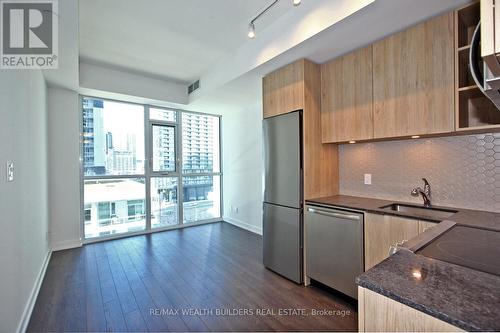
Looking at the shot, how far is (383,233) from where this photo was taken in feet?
6.49

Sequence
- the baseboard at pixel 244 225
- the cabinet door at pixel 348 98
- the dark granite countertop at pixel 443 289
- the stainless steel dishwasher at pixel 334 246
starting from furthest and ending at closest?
the baseboard at pixel 244 225 < the cabinet door at pixel 348 98 < the stainless steel dishwasher at pixel 334 246 < the dark granite countertop at pixel 443 289

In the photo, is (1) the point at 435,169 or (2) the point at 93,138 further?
(2) the point at 93,138

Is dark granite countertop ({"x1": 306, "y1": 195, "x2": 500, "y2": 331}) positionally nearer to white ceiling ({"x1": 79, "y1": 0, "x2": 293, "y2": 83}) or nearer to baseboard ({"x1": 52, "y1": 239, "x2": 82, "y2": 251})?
white ceiling ({"x1": 79, "y1": 0, "x2": 293, "y2": 83})

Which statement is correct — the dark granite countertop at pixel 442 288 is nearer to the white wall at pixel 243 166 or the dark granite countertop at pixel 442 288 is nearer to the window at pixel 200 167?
the white wall at pixel 243 166

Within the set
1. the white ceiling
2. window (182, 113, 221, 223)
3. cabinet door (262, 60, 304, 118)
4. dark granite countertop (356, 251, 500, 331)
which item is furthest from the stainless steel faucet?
window (182, 113, 221, 223)

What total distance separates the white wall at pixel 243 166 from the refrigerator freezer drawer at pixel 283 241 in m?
1.42

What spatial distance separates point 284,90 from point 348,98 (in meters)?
0.71

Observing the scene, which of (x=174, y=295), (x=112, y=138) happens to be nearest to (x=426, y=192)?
(x=174, y=295)

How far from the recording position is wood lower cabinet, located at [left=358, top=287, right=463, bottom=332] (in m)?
0.65

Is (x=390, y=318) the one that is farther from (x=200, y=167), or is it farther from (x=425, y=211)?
(x=200, y=167)

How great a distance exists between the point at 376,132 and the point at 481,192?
0.93 meters

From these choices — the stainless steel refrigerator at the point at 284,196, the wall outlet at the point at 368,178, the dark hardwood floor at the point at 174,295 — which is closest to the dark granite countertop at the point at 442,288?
the dark hardwood floor at the point at 174,295

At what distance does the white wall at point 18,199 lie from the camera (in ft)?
5.16

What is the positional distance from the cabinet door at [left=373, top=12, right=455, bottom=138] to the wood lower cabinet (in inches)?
67.0
